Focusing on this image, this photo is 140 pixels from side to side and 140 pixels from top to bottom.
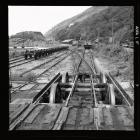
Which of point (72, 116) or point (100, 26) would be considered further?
point (100, 26)

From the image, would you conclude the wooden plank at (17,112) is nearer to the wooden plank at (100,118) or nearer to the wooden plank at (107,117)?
the wooden plank at (100,118)

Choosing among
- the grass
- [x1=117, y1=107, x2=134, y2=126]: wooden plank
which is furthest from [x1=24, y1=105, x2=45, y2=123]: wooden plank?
the grass

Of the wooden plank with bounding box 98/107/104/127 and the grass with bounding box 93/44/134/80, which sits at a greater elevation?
the grass with bounding box 93/44/134/80

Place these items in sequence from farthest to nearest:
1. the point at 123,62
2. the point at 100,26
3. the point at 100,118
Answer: the point at 100,26 < the point at 123,62 < the point at 100,118

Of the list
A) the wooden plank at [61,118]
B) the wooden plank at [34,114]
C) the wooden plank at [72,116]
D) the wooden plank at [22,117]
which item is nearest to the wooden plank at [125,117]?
the wooden plank at [72,116]

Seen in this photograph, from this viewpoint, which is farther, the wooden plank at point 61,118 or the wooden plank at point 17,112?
the wooden plank at point 17,112

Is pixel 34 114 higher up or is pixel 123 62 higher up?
pixel 123 62

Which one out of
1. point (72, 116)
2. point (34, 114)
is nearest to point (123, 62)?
point (72, 116)

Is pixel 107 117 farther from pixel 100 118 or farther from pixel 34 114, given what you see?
pixel 34 114

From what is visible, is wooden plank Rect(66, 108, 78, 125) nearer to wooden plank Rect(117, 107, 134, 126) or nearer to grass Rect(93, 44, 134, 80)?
wooden plank Rect(117, 107, 134, 126)

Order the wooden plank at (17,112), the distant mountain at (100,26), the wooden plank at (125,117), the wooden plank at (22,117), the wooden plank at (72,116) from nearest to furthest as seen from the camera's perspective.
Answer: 1. the wooden plank at (22,117)
2. the wooden plank at (125,117)
3. the wooden plank at (72,116)
4. the wooden plank at (17,112)
5. the distant mountain at (100,26)
